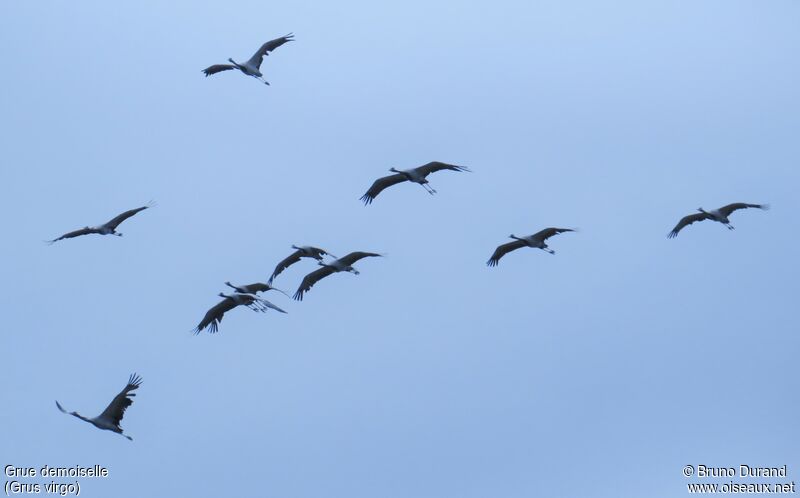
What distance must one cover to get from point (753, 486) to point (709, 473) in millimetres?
2399

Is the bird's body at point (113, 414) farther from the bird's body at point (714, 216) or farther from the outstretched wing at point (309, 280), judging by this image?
the bird's body at point (714, 216)

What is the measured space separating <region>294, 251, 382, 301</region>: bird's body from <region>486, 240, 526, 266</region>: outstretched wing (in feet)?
16.4

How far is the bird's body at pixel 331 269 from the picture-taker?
4425cm

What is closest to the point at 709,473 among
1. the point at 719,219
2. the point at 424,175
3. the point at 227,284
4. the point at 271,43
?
the point at 719,219

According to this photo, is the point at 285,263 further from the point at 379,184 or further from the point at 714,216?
the point at 714,216

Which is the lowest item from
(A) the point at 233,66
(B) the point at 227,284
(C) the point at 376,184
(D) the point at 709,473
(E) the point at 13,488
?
(E) the point at 13,488

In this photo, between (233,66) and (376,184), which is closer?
(376,184)

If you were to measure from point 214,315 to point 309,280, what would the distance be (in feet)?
11.5

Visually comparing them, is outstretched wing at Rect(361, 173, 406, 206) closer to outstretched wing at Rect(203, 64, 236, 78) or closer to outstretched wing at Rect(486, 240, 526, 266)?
outstretched wing at Rect(486, 240, 526, 266)

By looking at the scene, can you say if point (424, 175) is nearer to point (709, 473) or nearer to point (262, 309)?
point (262, 309)

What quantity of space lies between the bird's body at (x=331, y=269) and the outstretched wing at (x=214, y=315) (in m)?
2.54

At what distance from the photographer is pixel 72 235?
4638 centimetres

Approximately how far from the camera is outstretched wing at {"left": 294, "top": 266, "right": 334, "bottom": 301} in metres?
46.9

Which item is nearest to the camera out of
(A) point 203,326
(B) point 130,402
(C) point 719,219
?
(B) point 130,402
